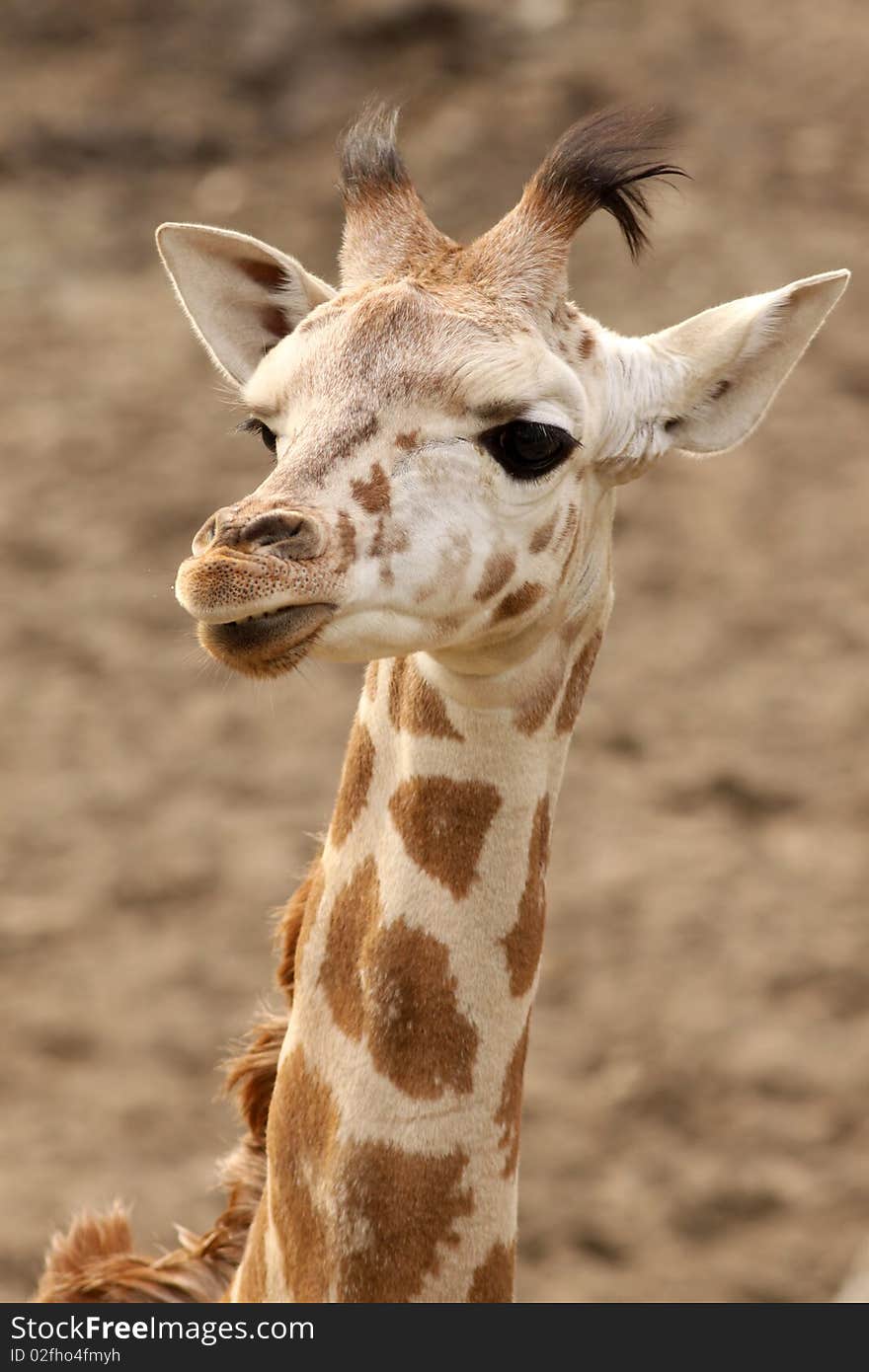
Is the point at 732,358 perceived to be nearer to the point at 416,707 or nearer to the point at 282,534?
the point at 416,707

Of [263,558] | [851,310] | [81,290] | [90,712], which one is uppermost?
[81,290]

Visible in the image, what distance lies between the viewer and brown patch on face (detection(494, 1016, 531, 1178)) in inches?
129

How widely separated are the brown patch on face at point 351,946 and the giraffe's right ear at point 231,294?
1.13 metres

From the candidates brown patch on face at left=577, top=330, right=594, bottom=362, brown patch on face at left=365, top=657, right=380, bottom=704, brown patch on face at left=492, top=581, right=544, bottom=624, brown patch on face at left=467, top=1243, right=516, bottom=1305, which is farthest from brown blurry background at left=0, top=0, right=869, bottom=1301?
brown patch on face at left=492, top=581, right=544, bottom=624

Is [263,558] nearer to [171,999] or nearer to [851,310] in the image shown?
[171,999]

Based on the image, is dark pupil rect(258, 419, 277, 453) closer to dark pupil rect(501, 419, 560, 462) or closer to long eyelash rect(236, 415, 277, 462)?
long eyelash rect(236, 415, 277, 462)

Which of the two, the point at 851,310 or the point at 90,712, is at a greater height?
the point at 851,310

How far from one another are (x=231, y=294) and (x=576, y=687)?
1.11m

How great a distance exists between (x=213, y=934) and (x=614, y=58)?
301 inches

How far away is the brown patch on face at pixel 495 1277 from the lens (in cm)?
328

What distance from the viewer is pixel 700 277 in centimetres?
1091

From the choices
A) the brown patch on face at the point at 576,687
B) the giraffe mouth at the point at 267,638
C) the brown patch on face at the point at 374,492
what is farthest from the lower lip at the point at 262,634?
the brown patch on face at the point at 576,687
